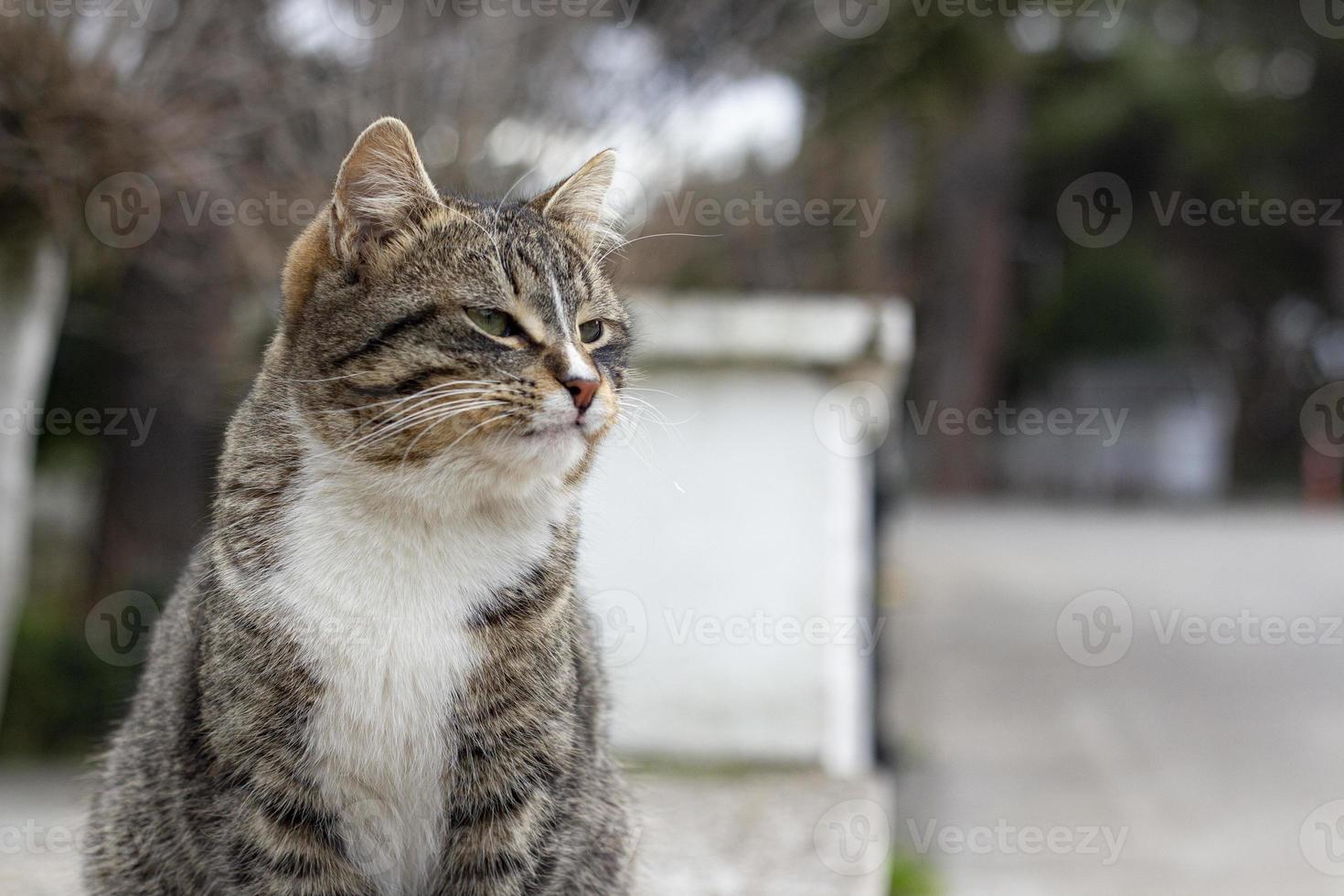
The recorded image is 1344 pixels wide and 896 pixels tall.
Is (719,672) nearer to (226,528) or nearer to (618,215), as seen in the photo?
(618,215)

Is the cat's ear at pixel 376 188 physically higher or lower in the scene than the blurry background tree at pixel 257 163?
lower

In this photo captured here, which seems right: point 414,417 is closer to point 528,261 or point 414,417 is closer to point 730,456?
point 528,261

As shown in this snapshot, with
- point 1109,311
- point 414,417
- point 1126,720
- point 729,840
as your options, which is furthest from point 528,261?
point 1109,311

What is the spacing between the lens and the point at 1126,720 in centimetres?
791

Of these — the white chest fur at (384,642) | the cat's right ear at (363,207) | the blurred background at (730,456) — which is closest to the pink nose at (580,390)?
the white chest fur at (384,642)

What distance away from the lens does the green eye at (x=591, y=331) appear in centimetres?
233

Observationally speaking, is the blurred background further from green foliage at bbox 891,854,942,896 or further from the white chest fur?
the white chest fur

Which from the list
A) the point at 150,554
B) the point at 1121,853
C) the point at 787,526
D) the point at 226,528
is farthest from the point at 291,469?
the point at 150,554

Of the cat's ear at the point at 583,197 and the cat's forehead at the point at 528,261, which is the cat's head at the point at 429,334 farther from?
the cat's ear at the point at 583,197

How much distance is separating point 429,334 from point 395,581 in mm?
419

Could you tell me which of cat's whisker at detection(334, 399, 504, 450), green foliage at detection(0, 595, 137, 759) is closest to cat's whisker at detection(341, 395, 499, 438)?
cat's whisker at detection(334, 399, 504, 450)

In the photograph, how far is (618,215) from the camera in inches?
108

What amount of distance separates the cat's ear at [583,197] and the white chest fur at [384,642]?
71cm

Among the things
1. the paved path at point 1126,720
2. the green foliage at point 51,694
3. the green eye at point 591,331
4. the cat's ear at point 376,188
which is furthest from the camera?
the green foliage at point 51,694
